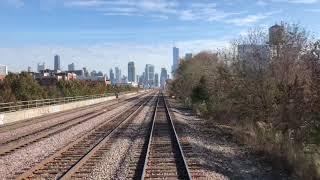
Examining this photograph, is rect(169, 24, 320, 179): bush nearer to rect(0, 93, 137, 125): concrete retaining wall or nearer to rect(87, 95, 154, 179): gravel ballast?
rect(87, 95, 154, 179): gravel ballast

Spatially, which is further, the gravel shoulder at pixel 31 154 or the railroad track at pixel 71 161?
the gravel shoulder at pixel 31 154

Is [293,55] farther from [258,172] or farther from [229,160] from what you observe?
[258,172]

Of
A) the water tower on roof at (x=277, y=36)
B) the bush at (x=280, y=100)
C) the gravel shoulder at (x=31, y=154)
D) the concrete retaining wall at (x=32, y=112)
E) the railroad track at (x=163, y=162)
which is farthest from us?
the concrete retaining wall at (x=32, y=112)

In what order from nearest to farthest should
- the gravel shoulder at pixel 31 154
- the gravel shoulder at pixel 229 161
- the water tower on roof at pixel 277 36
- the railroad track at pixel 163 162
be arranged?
1. the railroad track at pixel 163 162
2. the gravel shoulder at pixel 229 161
3. the gravel shoulder at pixel 31 154
4. the water tower on roof at pixel 277 36

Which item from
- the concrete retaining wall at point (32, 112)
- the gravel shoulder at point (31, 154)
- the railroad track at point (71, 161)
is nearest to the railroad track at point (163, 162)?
the railroad track at point (71, 161)

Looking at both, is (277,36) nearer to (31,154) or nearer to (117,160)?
(117,160)

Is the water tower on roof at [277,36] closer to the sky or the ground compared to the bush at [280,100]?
closer to the sky

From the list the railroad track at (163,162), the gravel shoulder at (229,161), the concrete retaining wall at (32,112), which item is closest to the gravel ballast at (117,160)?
the railroad track at (163,162)

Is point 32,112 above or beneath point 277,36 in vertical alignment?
beneath

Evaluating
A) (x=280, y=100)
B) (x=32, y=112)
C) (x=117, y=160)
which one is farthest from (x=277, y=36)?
(x=32, y=112)

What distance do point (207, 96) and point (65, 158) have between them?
33750 millimetres

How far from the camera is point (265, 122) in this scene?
88.4 ft

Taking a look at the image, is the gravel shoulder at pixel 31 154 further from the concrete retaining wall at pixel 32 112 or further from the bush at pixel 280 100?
the concrete retaining wall at pixel 32 112

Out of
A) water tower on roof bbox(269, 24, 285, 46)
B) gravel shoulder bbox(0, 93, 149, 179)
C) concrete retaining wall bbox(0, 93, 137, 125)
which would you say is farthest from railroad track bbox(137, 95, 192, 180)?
concrete retaining wall bbox(0, 93, 137, 125)
